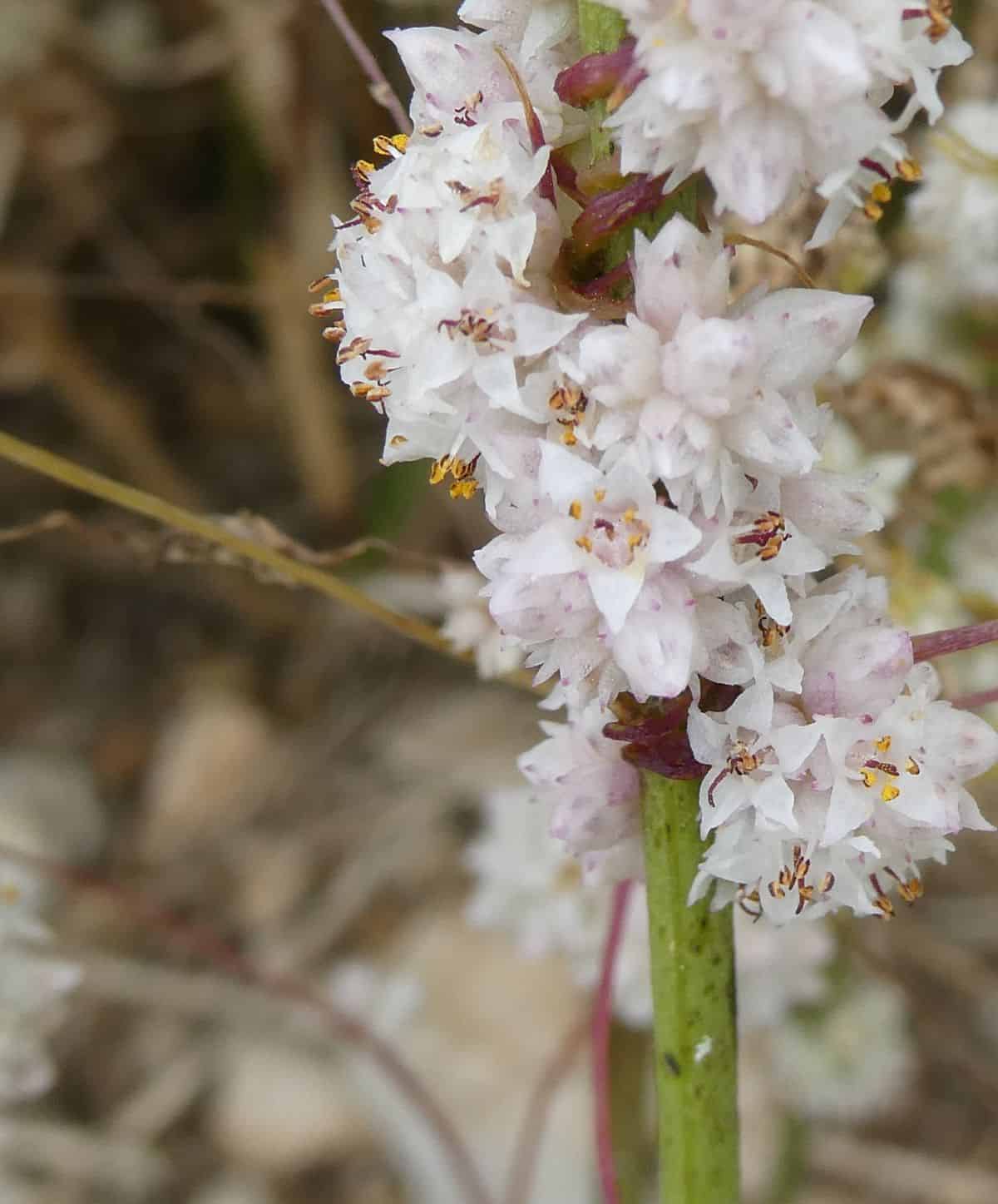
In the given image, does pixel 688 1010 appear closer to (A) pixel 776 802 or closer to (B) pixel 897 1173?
(A) pixel 776 802

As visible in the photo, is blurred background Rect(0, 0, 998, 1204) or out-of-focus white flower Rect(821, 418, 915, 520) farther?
blurred background Rect(0, 0, 998, 1204)

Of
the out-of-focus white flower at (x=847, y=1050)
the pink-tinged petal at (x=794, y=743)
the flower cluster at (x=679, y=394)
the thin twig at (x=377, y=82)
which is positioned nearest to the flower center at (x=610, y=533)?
the flower cluster at (x=679, y=394)

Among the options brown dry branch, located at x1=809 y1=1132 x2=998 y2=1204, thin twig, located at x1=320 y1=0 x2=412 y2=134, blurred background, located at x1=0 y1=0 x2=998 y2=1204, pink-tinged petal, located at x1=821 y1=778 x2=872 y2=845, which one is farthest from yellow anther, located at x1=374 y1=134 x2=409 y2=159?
brown dry branch, located at x1=809 y1=1132 x2=998 y2=1204

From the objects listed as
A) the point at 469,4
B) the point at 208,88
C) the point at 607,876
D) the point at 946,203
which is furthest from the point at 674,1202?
the point at 208,88

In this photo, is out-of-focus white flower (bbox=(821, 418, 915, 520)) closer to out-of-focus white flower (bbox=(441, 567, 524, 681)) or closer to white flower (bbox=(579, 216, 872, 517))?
out-of-focus white flower (bbox=(441, 567, 524, 681))

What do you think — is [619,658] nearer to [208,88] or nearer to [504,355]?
[504,355]

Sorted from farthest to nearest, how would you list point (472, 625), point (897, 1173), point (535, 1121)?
point (897, 1173), point (535, 1121), point (472, 625)

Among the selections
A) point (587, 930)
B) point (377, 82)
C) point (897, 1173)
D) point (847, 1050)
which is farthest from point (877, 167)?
point (897, 1173)
